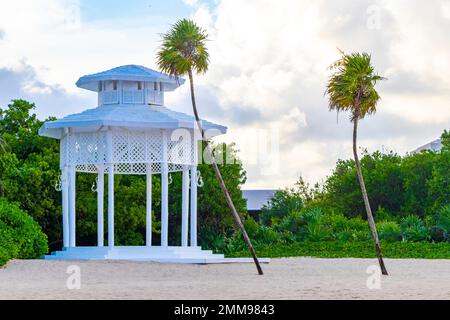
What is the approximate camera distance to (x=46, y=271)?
2911 cm

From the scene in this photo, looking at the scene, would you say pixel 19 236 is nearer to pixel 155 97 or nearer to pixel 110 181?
pixel 110 181

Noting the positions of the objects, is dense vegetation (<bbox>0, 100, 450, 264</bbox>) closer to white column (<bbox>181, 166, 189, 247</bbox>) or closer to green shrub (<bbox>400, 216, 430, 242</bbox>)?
green shrub (<bbox>400, 216, 430, 242</bbox>)

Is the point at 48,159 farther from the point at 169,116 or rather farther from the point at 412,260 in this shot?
the point at 412,260

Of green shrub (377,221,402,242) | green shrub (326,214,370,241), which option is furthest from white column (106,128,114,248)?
green shrub (377,221,402,242)

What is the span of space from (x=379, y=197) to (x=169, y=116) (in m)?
30.6

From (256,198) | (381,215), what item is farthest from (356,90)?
(256,198)

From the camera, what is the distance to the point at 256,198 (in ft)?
249

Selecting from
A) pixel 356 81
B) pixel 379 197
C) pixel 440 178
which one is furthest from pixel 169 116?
→ pixel 379 197

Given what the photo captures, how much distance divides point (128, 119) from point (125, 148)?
1.16m

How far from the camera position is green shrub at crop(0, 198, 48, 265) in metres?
31.9

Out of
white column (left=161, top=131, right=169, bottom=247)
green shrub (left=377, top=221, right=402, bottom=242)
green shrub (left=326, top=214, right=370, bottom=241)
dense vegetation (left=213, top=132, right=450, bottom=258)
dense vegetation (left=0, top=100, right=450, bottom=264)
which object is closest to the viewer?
white column (left=161, top=131, right=169, bottom=247)

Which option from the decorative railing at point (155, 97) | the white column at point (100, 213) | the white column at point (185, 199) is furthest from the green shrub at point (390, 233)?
the white column at point (100, 213)

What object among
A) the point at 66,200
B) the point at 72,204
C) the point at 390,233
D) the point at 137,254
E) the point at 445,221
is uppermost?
the point at 66,200

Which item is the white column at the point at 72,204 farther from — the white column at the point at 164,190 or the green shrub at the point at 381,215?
the green shrub at the point at 381,215
